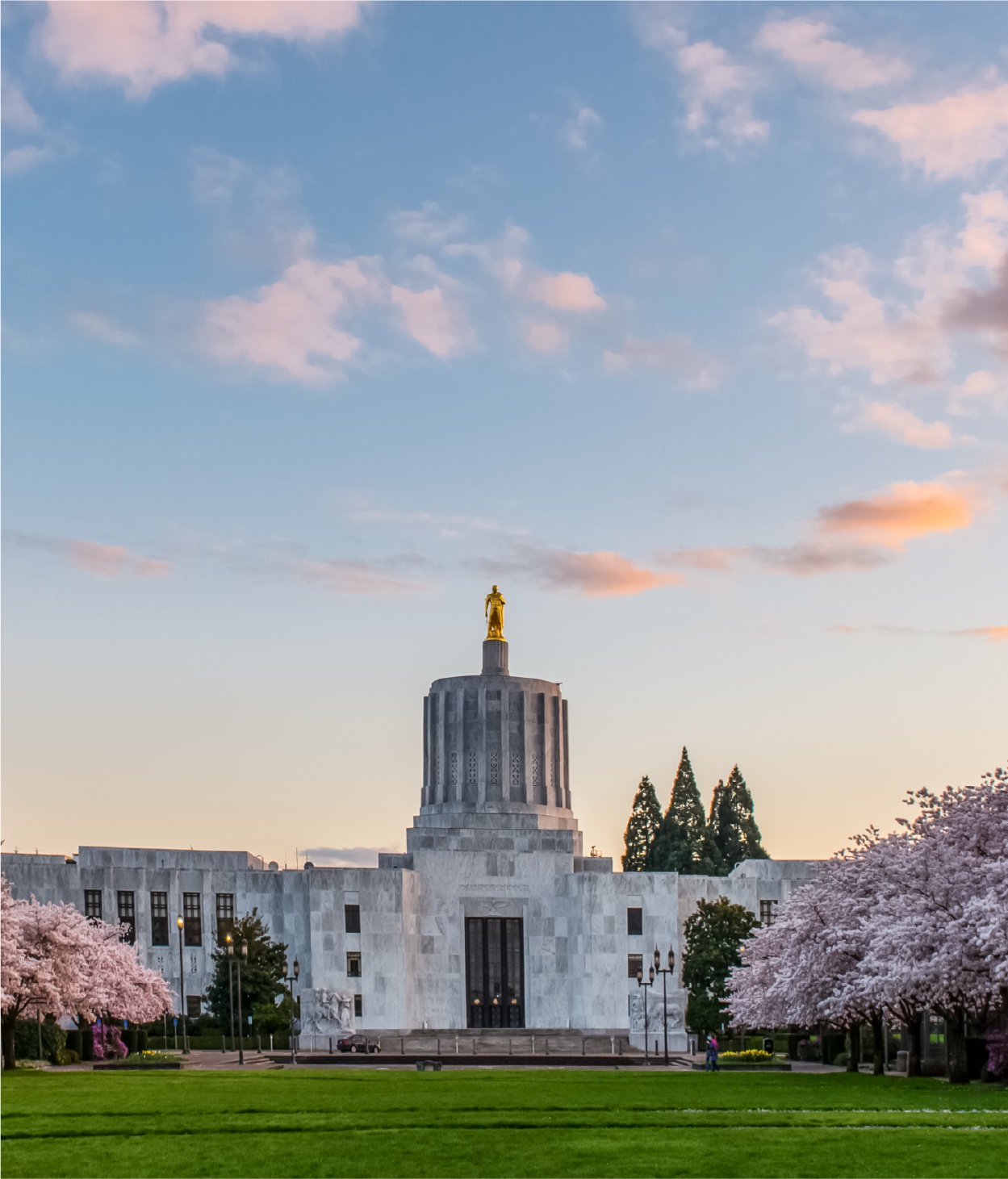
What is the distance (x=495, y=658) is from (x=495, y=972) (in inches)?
659

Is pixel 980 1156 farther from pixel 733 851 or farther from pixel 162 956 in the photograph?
pixel 733 851

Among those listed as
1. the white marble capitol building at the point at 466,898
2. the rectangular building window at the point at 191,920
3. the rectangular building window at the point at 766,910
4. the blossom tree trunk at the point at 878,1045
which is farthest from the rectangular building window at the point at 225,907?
the blossom tree trunk at the point at 878,1045

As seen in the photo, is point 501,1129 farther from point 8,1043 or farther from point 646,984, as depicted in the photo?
point 646,984

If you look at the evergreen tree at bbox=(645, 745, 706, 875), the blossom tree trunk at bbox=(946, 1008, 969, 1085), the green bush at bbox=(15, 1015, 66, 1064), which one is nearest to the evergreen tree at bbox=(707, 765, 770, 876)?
the evergreen tree at bbox=(645, 745, 706, 875)

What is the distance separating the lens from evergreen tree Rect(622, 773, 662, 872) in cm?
11719

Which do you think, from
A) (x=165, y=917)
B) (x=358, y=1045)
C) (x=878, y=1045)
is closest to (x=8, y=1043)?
(x=358, y=1045)

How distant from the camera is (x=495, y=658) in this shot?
286ft

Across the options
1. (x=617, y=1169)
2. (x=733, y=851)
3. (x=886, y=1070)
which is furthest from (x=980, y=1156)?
(x=733, y=851)

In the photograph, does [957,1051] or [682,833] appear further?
[682,833]

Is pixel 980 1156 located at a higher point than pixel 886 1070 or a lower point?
higher

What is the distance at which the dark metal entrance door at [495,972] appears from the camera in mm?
80875

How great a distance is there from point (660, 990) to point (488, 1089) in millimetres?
44523

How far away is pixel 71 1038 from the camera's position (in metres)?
58.9

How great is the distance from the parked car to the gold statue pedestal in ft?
75.6
